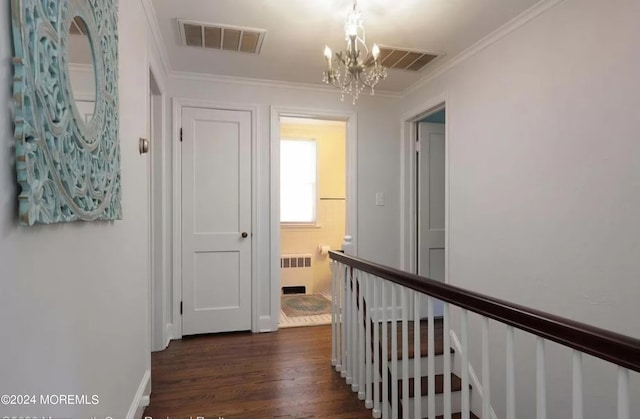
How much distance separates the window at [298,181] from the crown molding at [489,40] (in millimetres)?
2014

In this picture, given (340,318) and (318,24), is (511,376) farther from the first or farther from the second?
(318,24)

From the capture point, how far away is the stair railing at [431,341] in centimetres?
88

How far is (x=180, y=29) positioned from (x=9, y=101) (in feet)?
6.67

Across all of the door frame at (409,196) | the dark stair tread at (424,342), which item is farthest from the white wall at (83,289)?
the door frame at (409,196)

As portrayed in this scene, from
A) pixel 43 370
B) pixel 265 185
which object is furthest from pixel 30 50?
pixel 265 185

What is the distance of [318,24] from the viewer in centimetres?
237

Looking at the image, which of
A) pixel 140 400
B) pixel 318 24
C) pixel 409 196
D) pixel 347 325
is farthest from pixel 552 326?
pixel 409 196

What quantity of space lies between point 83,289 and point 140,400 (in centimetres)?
114

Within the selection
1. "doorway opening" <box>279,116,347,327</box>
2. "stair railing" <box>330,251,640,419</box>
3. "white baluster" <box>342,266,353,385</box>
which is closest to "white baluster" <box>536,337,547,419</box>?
"stair railing" <box>330,251,640,419</box>

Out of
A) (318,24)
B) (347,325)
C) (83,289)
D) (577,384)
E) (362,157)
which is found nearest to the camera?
(577,384)

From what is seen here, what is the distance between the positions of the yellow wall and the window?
0.10 m

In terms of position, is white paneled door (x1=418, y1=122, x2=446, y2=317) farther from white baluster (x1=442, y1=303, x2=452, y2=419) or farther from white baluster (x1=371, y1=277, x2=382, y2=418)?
white baluster (x1=442, y1=303, x2=452, y2=419)

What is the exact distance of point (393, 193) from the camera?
380cm

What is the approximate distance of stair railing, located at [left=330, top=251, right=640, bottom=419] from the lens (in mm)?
878
